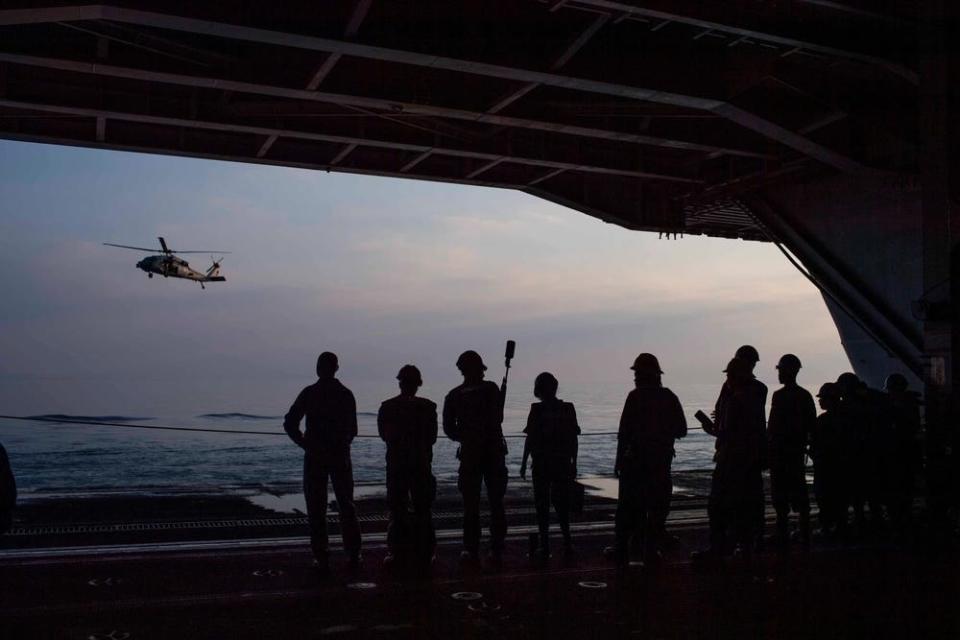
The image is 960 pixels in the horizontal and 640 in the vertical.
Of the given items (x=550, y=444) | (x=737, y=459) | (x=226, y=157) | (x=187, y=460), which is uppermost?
(x=226, y=157)

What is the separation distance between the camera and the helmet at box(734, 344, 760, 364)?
313 inches

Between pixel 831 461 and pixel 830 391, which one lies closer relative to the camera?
pixel 831 461

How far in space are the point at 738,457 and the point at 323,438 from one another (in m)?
3.66

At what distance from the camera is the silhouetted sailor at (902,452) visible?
9.41 metres

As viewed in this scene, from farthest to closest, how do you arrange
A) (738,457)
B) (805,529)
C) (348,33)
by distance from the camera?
(348,33)
(805,529)
(738,457)

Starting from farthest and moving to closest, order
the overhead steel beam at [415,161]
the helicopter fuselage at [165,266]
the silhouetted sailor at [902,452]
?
the helicopter fuselage at [165,266]
the overhead steel beam at [415,161]
the silhouetted sailor at [902,452]

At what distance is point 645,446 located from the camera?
7648 millimetres

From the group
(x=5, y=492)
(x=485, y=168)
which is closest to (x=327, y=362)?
(x=5, y=492)

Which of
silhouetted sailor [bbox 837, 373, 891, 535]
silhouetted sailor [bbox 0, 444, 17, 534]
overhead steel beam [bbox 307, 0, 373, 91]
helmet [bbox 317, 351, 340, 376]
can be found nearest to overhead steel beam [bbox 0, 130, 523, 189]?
overhead steel beam [bbox 307, 0, 373, 91]

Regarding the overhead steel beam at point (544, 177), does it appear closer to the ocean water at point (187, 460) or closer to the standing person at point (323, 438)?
the ocean water at point (187, 460)

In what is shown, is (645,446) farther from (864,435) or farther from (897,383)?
(897,383)

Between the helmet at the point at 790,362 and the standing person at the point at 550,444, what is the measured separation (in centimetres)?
217

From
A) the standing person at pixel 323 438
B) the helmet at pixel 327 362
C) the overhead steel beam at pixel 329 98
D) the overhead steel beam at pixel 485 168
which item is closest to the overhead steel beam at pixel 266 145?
the overhead steel beam at pixel 329 98

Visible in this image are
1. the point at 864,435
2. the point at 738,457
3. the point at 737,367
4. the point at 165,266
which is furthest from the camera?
the point at 165,266
